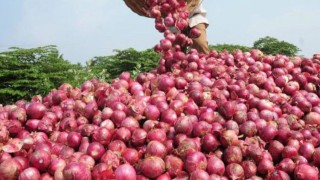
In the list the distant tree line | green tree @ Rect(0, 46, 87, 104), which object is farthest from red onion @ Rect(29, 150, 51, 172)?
green tree @ Rect(0, 46, 87, 104)

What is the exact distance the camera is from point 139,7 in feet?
12.4

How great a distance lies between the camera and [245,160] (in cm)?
179

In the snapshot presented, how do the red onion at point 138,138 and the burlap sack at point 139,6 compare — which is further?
the burlap sack at point 139,6

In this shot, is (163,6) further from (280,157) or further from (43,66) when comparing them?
(43,66)

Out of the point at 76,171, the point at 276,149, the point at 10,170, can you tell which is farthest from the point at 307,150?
the point at 10,170

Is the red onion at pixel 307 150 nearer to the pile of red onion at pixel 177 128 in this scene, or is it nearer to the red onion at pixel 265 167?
the pile of red onion at pixel 177 128

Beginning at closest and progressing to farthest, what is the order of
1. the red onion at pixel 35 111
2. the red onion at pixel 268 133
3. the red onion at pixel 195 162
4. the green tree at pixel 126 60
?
the red onion at pixel 195 162, the red onion at pixel 268 133, the red onion at pixel 35 111, the green tree at pixel 126 60

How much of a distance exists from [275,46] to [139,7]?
1775cm

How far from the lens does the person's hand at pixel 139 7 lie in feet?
12.2

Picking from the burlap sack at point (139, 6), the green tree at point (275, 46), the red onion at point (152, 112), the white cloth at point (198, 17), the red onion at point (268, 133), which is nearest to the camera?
the red onion at point (268, 133)

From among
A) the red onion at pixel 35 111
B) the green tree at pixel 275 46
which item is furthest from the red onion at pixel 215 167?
the green tree at pixel 275 46

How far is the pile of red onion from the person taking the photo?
171 cm

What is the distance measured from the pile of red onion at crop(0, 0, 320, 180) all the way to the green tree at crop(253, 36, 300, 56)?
714 inches

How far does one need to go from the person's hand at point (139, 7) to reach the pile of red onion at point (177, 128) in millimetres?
1123
